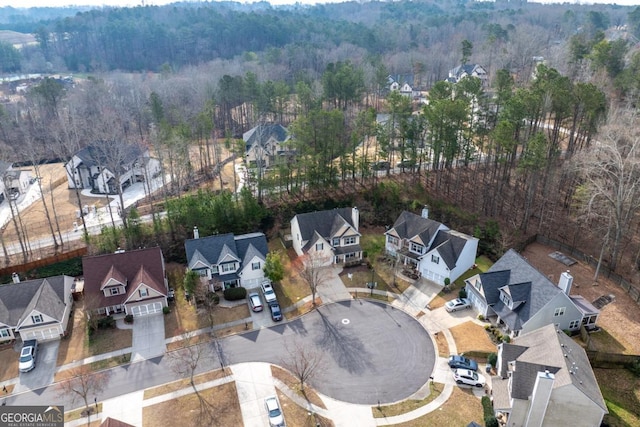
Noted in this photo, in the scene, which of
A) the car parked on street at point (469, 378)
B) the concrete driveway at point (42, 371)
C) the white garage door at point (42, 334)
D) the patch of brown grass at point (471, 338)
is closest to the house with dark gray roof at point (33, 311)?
the white garage door at point (42, 334)

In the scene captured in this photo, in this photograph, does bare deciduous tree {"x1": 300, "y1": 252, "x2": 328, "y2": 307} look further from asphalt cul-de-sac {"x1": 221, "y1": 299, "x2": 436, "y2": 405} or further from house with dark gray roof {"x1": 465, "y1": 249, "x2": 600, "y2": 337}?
house with dark gray roof {"x1": 465, "y1": 249, "x2": 600, "y2": 337}

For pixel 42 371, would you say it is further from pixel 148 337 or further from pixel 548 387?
pixel 548 387

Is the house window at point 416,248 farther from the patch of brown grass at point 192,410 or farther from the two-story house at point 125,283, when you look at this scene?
the two-story house at point 125,283

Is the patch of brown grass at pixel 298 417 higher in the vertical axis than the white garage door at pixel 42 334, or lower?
lower

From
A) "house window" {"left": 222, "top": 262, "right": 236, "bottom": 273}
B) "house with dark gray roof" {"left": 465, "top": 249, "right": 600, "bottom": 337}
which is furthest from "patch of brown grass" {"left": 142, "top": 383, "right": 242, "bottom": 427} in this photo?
"house with dark gray roof" {"left": 465, "top": 249, "right": 600, "bottom": 337}

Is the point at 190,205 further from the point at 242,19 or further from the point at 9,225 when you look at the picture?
the point at 242,19

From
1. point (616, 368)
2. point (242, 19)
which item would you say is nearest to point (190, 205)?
point (616, 368)

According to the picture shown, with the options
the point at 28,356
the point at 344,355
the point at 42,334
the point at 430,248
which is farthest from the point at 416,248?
the point at 28,356
